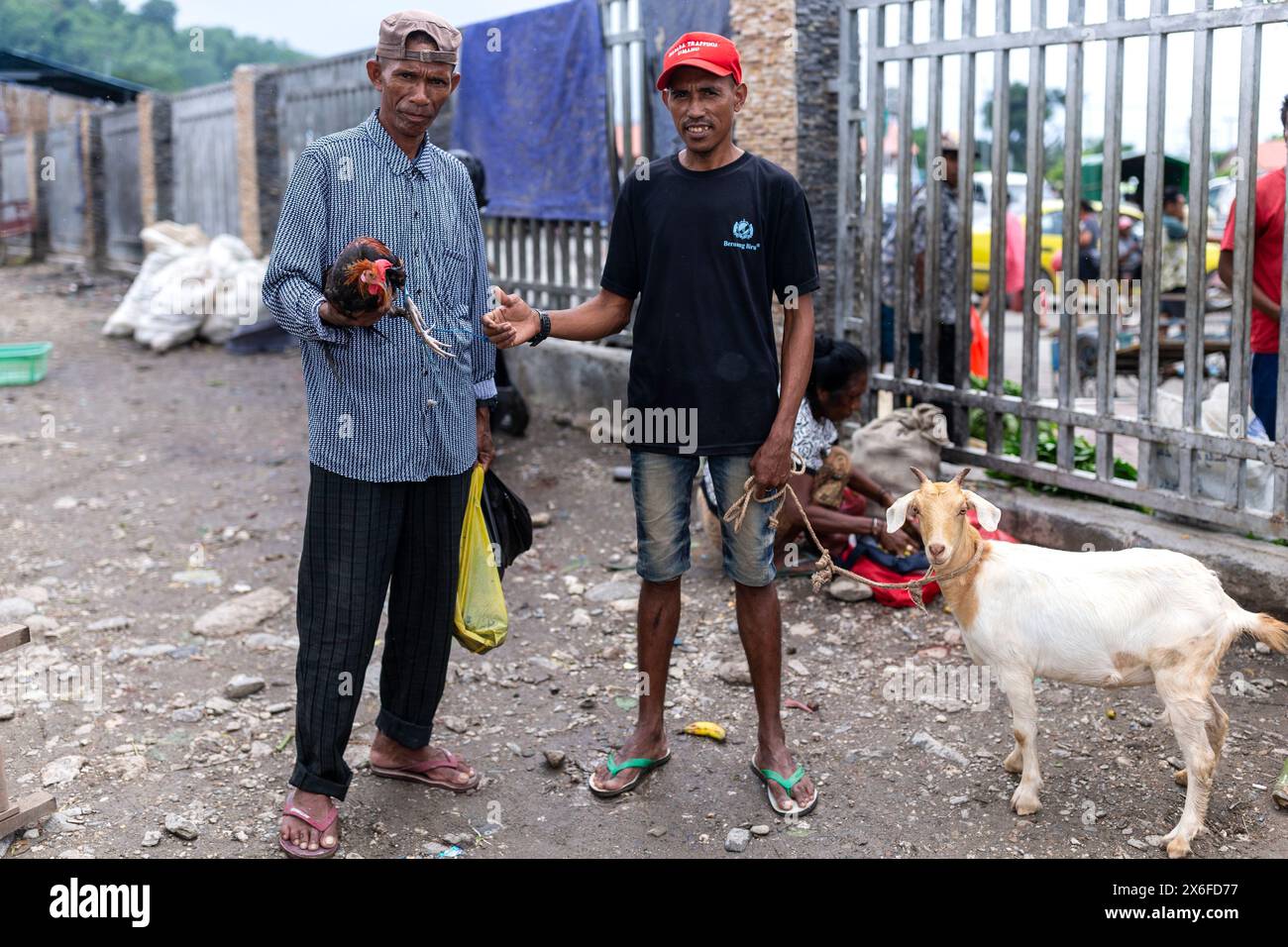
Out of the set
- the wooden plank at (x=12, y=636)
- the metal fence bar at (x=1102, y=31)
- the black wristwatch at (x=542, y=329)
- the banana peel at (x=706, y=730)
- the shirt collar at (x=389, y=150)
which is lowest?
the banana peel at (x=706, y=730)

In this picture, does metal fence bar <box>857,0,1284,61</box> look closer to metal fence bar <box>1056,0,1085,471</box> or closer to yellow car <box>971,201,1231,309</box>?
metal fence bar <box>1056,0,1085,471</box>

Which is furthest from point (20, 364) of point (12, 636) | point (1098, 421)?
point (1098, 421)

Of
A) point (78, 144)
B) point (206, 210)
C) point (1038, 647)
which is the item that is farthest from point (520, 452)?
point (78, 144)

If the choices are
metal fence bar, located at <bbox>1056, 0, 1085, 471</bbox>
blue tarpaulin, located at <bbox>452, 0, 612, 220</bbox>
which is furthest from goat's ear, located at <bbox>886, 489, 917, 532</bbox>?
blue tarpaulin, located at <bbox>452, 0, 612, 220</bbox>

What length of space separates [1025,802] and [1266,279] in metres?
2.35

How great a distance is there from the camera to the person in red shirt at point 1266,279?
14.6 feet

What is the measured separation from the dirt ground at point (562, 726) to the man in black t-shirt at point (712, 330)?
28cm

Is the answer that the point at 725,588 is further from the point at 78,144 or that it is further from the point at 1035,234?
the point at 78,144

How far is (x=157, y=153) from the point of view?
15.9 m

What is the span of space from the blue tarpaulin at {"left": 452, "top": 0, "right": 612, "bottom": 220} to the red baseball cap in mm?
4358

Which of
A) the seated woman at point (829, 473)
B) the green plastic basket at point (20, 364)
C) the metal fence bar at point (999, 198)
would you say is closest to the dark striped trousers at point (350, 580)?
the seated woman at point (829, 473)

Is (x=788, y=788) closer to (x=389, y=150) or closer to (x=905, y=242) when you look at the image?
(x=389, y=150)

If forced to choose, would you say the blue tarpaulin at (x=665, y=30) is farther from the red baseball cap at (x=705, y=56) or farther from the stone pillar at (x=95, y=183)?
the stone pillar at (x=95, y=183)

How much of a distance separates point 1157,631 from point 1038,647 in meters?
0.31
